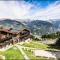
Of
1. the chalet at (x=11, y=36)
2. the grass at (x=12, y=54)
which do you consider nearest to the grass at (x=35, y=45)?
the chalet at (x=11, y=36)

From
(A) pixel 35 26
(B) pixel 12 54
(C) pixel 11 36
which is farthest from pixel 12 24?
(B) pixel 12 54

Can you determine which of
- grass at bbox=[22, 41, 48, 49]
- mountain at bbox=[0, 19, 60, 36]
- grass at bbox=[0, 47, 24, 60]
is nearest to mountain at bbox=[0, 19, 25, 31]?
mountain at bbox=[0, 19, 60, 36]

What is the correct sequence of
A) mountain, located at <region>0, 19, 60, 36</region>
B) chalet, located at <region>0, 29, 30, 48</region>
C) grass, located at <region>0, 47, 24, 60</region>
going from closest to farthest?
grass, located at <region>0, 47, 24, 60</region>, chalet, located at <region>0, 29, 30, 48</region>, mountain, located at <region>0, 19, 60, 36</region>

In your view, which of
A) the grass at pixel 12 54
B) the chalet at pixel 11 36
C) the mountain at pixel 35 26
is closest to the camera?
the grass at pixel 12 54

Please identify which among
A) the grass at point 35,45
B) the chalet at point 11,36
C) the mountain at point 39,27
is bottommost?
the grass at point 35,45

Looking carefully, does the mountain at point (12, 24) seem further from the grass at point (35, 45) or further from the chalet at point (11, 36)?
the grass at point (35, 45)

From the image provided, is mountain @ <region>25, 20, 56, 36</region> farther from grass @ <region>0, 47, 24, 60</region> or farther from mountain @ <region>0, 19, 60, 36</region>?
grass @ <region>0, 47, 24, 60</region>

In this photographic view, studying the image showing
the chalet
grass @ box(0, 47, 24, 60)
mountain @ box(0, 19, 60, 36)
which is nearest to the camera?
grass @ box(0, 47, 24, 60)

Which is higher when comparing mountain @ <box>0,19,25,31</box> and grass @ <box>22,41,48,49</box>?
mountain @ <box>0,19,25,31</box>

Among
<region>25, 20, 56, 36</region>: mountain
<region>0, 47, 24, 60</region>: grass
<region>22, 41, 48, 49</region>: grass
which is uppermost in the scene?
<region>25, 20, 56, 36</region>: mountain
